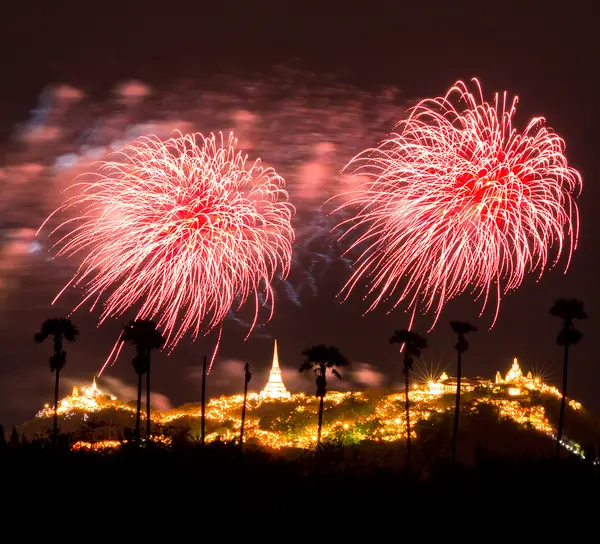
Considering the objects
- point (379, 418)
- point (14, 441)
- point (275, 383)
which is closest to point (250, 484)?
point (14, 441)

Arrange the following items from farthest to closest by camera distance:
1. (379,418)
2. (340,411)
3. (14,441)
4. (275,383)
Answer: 1. (275,383)
2. (340,411)
3. (379,418)
4. (14,441)

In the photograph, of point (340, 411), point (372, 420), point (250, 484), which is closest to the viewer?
point (250, 484)

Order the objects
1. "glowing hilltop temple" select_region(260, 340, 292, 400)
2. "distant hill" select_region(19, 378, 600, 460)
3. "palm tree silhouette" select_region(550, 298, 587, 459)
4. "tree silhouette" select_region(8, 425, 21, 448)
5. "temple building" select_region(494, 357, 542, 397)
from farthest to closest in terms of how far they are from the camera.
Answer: "glowing hilltop temple" select_region(260, 340, 292, 400)
"temple building" select_region(494, 357, 542, 397)
"distant hill" select_region(19, 378, 600, 460)
"palm tree silhouette" select_region(550, 298, 587, 459)
"tree silhouette" select_region(8, 425, 21, 448)

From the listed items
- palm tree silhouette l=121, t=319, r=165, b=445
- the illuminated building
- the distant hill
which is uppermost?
palm tree silhouette l=121, t=319, r=165, b=445

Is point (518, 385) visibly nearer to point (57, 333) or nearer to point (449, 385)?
point (449, 385)

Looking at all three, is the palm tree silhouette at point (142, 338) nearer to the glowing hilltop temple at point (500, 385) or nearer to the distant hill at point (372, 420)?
the distant hill at point (372, 420)

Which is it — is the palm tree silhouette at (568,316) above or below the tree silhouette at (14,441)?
above

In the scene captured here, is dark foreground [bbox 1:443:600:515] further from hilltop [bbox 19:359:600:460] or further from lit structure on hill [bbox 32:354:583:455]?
lit structure on hill [bbox 32:354:583:455]

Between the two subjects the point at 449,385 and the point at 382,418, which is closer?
the point at 382,418

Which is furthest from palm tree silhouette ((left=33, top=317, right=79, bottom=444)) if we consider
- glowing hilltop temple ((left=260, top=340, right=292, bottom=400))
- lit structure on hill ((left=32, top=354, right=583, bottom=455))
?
glowing hilltop temple ((left=260, top=340, right=292, bottom=400))

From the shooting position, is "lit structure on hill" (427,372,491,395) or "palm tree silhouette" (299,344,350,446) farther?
"lit structure on hill" (427,372,491,395)

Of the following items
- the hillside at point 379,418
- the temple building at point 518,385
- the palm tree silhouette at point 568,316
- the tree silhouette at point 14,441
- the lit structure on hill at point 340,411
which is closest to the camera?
the tree silhouette at point 14,441

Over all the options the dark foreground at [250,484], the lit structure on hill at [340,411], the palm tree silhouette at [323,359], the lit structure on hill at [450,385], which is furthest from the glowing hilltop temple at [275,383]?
the dark foreground at [250,484]
